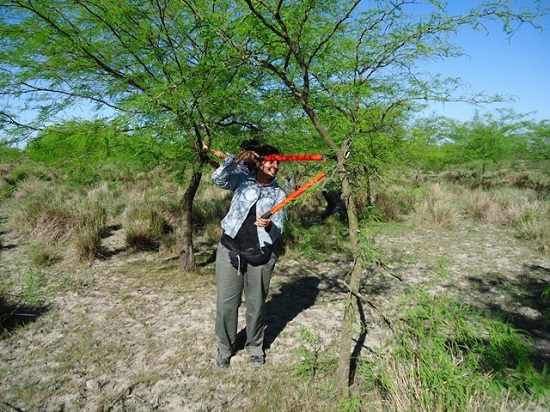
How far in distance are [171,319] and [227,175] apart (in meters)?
2.19

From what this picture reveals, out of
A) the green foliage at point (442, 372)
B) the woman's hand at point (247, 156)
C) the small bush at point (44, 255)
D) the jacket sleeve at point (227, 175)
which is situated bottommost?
the small bush at point (44, 255)

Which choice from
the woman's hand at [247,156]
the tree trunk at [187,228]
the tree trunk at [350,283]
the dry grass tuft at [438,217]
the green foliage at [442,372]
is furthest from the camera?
the dry grass tuft at [438,217]

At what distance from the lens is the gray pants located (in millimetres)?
2830

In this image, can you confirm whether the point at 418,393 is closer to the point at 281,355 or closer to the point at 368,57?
the point at 281,355

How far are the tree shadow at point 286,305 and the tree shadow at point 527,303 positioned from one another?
7.50ft

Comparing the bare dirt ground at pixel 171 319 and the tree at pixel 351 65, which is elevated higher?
the tree at pixel 351 65

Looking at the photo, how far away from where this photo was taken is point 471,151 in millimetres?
15688

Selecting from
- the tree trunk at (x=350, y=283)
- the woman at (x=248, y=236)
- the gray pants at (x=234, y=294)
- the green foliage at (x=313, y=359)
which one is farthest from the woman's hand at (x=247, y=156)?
the green foliage at (x=313, y=359)

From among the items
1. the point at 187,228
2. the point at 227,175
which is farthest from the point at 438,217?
the point at 227,175

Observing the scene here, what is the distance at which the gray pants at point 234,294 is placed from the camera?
283 cm

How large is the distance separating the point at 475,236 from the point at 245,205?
6830mm

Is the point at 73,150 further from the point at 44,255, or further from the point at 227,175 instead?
the point at 44,255

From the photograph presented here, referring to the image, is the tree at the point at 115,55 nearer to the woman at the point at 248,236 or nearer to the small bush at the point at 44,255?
the woman at the point at 248,236

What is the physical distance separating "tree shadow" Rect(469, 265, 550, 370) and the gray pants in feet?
7.85
